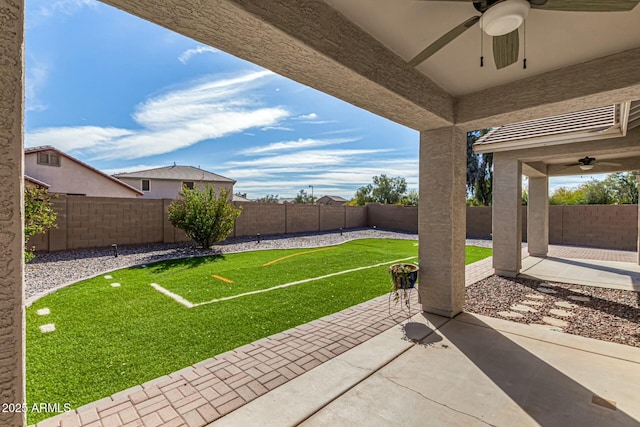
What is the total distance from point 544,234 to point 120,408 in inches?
486

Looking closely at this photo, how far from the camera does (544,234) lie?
10.4m

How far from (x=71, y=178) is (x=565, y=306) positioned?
25806 millimetres

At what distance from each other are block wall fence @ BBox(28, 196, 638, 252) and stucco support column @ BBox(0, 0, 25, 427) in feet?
33.0

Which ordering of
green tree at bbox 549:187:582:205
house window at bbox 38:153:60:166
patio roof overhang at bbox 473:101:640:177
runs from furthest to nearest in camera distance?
green tree at bbox 549:187:582:205 < house window at bbox 38:153:60:166 < patio roof overhang at bbox 473:101:640:177

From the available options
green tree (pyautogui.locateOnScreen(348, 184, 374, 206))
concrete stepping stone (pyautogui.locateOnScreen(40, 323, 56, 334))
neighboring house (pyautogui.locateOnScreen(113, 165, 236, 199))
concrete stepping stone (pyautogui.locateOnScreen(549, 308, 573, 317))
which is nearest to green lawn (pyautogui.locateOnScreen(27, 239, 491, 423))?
concrete stepping stone (pyautogui.locateOnScreen(40, 323, 56, 334))

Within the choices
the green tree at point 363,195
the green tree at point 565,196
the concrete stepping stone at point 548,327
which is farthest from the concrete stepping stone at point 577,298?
the green tree at point 363,195

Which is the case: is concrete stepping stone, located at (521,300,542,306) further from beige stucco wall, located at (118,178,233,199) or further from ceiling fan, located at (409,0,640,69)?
beige stucco wall, located at (118,178,233,199)

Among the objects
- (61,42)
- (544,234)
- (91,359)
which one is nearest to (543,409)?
(91,359)

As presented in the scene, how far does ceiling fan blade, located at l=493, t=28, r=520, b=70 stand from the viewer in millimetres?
2408

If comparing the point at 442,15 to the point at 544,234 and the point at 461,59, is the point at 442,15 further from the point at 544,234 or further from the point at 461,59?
the point at 544,234

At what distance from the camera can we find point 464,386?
2793 millimetres

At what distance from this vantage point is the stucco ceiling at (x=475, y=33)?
2514 mm

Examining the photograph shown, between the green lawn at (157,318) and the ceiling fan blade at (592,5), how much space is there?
4.21 m

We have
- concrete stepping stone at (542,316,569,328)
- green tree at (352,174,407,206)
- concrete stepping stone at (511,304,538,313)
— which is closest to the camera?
concrete stepping stone at (542,316,569,328)
